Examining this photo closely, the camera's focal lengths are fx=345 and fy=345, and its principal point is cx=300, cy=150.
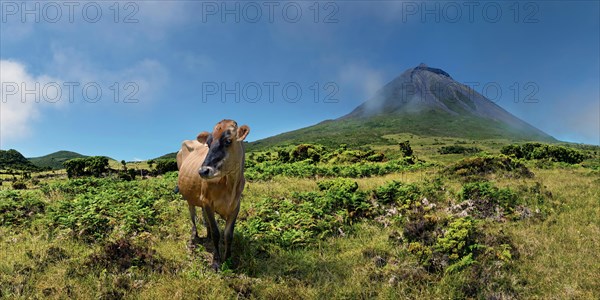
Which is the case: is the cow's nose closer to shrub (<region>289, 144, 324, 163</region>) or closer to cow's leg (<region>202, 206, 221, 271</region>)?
cow's leg (<region>202, 206, 221, 271</region>)

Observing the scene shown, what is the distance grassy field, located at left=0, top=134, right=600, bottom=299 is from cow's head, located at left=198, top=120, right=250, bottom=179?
2148mm

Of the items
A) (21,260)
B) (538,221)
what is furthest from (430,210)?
(21,260)

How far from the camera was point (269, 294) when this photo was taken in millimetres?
6438

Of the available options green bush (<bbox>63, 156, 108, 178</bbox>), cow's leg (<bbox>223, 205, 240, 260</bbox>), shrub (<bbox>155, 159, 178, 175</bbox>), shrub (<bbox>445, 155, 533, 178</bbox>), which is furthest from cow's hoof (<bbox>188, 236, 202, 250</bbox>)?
green bush (<bbox>63, 156, 108, 178</bbox>)

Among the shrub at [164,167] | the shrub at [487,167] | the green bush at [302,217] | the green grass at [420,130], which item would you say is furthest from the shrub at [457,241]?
the green grass at [420,130]

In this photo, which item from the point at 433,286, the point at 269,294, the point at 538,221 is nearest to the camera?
the point at 269,294

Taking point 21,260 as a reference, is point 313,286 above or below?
below

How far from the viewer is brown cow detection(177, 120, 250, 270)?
6637mm

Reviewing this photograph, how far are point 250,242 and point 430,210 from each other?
5903mm

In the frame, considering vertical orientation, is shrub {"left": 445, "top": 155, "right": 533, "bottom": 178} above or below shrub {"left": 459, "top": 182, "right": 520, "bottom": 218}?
above

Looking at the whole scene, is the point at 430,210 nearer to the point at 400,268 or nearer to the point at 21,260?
the point at 400,268

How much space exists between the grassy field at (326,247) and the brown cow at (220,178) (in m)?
0.97

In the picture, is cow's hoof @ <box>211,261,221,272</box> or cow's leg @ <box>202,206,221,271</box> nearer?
cow's hoof @ <box>211,261,221,272</box>

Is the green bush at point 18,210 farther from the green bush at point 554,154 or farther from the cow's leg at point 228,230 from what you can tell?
the green bush at point 554,154
